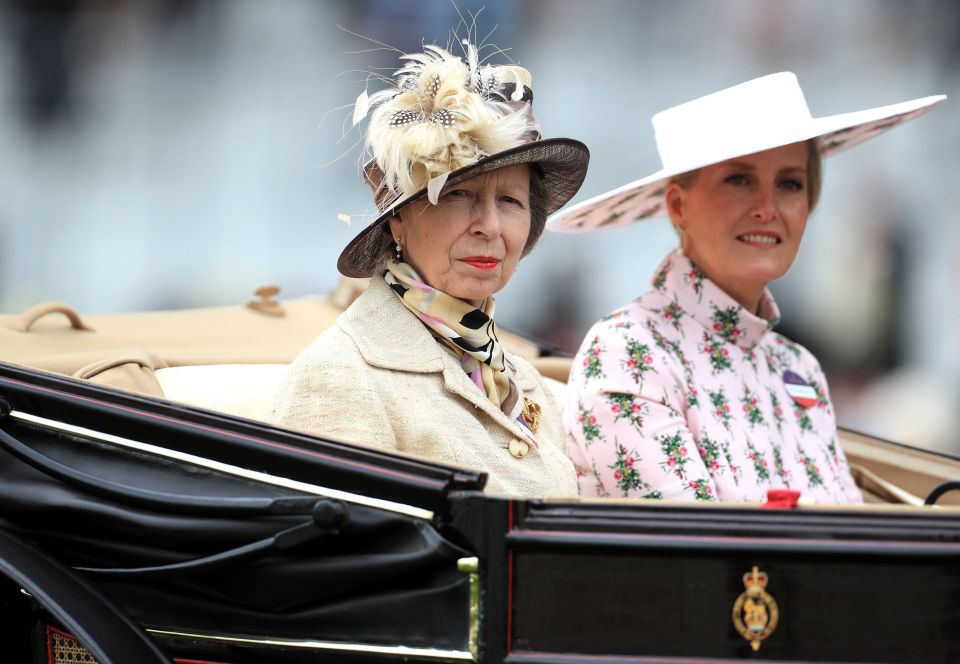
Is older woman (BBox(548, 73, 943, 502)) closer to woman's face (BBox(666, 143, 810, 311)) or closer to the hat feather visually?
woman's face (BBox(666, 143, 810, 311))

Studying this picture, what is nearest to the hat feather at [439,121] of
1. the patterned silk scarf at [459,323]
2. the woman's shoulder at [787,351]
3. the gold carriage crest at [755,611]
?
the patterned silk scarf at [459,323]

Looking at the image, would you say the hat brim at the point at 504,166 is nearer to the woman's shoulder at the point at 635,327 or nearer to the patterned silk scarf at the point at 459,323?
the patterned silk scarf at the point at 459,323

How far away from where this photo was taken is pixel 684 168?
2475 millimetres

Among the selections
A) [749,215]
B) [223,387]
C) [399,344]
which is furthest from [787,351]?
[223,387]

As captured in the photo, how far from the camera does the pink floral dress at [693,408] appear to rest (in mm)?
2314

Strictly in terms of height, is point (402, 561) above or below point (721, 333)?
below

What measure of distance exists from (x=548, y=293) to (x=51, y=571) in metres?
3.40

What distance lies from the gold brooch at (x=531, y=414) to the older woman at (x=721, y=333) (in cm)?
19

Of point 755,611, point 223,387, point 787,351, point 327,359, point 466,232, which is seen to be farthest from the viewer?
point 787,351

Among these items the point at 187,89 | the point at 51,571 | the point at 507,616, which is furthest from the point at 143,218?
the point at 507,616

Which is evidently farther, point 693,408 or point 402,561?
point 693,408

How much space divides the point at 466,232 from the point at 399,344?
211 mm

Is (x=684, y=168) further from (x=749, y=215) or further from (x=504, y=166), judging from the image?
(x=504, y=166)

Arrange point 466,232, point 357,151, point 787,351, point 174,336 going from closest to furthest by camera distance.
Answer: point 466,232
point 174,336
point 787,351
point 357,151
